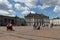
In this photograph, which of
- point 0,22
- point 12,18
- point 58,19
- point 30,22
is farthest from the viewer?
point 58,19

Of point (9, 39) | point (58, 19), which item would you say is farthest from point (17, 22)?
point (9, 39)

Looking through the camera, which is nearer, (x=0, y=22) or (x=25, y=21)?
(x=0, y=22)

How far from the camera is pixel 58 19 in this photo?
11681 cm

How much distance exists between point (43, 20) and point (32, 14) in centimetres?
853

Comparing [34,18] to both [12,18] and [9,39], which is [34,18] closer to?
[12,18]

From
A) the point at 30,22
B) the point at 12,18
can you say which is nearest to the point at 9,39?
the point at 12,18

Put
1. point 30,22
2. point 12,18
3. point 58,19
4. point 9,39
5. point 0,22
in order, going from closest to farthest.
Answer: point 9,39 < point 0,22 < point 12,18 < point 30,22 < point 58,19

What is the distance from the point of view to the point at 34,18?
103938 mm

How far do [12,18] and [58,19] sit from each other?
3970 centimetres

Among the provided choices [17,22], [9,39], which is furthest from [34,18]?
[9,39]

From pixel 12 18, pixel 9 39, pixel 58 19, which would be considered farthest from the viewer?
pixel 58 19

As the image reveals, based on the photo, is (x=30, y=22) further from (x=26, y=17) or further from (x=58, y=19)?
(x=58, y=19)

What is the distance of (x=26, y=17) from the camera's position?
4097 inches

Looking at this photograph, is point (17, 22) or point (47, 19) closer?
point (17, 22)
